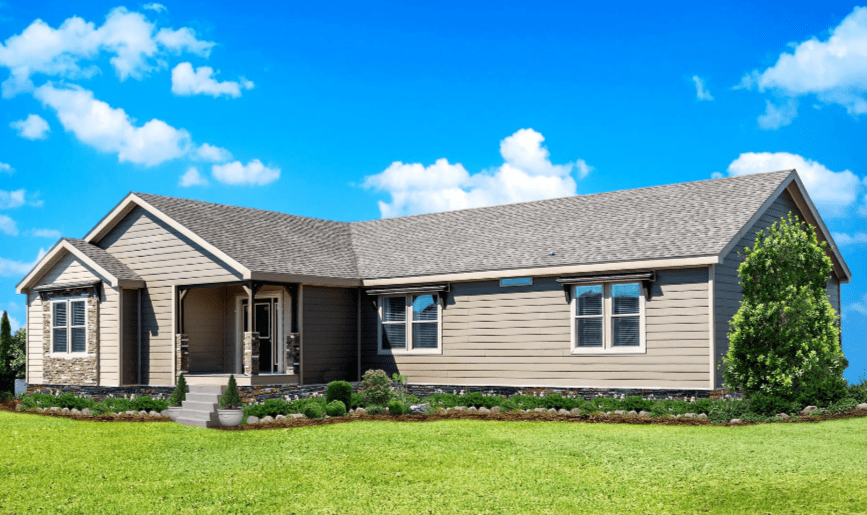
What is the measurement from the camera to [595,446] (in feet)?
42.0

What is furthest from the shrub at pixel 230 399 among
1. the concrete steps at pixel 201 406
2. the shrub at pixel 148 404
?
the shrub at pixel 148 404

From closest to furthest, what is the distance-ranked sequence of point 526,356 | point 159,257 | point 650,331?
point 650,331
point 526,356
point 159,257

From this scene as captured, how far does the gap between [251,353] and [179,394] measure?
1.86 meters

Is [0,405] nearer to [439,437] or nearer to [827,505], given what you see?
[439,437]

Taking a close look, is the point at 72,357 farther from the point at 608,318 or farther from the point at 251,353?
the point at 608,318

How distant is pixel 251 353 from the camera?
19.4m

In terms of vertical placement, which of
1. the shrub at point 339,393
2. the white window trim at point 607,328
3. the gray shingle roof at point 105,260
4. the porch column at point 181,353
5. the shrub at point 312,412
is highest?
the gray shingle roof at point 105,260

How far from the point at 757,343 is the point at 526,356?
17.3ft

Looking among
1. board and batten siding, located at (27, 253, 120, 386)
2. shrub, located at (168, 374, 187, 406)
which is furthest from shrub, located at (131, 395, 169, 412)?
board and batten siding, located at (27, 253, 120, 386)

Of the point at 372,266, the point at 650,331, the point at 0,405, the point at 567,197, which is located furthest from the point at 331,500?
the point at 0,405

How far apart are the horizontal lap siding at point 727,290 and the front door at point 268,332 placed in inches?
432

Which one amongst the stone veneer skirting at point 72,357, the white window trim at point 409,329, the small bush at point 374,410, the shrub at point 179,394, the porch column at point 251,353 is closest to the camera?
the small bush at point 374,410

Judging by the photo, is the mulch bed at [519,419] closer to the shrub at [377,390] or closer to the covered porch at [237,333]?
the shrub at [377,390]

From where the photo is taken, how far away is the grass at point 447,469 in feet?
31.7
